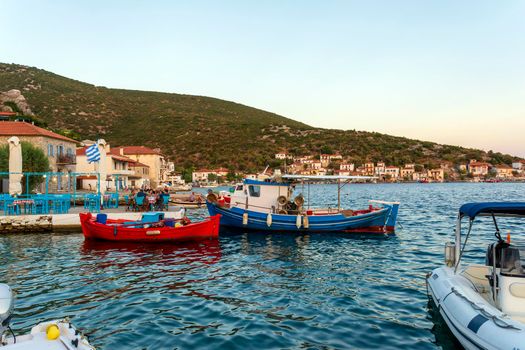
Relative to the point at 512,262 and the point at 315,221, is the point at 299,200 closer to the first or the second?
the point at 315,221

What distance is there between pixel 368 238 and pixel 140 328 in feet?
52.8

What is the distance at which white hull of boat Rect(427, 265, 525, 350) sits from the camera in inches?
231

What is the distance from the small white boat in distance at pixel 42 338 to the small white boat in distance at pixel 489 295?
6.05 metres

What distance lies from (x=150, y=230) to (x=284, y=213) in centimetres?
812

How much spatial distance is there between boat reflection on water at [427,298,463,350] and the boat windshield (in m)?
1.76

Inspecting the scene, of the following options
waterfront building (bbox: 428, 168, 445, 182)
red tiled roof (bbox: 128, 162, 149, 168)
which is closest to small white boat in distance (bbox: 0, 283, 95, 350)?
red tiled roof (bbox: 128, 162, 149, 168)

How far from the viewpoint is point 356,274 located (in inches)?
553

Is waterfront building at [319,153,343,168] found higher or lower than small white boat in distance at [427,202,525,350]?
higher

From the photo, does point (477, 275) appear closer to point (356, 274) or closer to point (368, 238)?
point (356, 274)

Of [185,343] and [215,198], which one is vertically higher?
[215,198]

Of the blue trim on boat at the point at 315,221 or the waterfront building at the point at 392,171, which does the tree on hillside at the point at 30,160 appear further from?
the waterfront building at the point at 392,171

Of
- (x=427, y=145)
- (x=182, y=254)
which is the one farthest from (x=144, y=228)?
(x=427, y=145)

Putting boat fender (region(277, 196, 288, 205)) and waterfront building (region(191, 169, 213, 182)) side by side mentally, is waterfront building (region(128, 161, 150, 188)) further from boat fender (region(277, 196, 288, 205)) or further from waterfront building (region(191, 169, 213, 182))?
boat fender (region(277, 196, 288, 205))

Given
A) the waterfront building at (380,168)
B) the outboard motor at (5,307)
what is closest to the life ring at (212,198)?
the outboard motor at (5,307)
